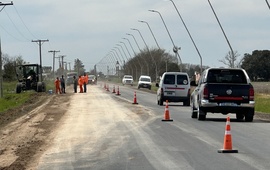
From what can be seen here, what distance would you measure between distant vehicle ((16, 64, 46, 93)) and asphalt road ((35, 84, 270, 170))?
36155 mm

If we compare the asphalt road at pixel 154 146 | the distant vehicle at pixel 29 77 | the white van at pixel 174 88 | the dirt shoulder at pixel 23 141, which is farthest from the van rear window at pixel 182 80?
the distant vehicle at pixel 29 77

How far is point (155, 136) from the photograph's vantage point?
695 inches

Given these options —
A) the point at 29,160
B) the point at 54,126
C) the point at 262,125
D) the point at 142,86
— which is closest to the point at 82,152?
the point at 29,160

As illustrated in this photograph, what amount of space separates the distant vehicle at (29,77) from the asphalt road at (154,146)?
3616 cm

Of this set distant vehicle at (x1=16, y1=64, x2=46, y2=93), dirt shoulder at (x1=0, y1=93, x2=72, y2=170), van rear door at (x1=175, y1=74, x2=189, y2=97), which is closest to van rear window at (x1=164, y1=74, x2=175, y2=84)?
van rear door at (x1=175, y1=74, x2=189, y2=97)

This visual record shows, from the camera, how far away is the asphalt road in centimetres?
1203

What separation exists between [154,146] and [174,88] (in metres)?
22.3

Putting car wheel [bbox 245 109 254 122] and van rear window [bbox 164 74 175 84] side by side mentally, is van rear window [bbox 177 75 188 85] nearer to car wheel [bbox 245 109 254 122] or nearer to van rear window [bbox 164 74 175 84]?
van rear window [bbox 164 74 175 84]

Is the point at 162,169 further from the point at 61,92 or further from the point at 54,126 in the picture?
the point at 61,92

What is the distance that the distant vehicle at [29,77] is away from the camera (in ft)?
192

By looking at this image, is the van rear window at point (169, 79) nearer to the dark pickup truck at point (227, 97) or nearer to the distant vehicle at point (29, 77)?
the dark pickup truck at point (227, 97)

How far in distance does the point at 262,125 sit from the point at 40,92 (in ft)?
128

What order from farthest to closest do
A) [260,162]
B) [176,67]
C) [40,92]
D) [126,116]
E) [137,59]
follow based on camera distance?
[137,59] < [176,67] < [40,92] < [126,116] < [260,162]

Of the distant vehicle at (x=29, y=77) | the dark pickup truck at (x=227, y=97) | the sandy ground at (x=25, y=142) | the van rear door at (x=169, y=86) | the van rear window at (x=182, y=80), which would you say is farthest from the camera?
the distant vehicle at (x=29, y=77)
